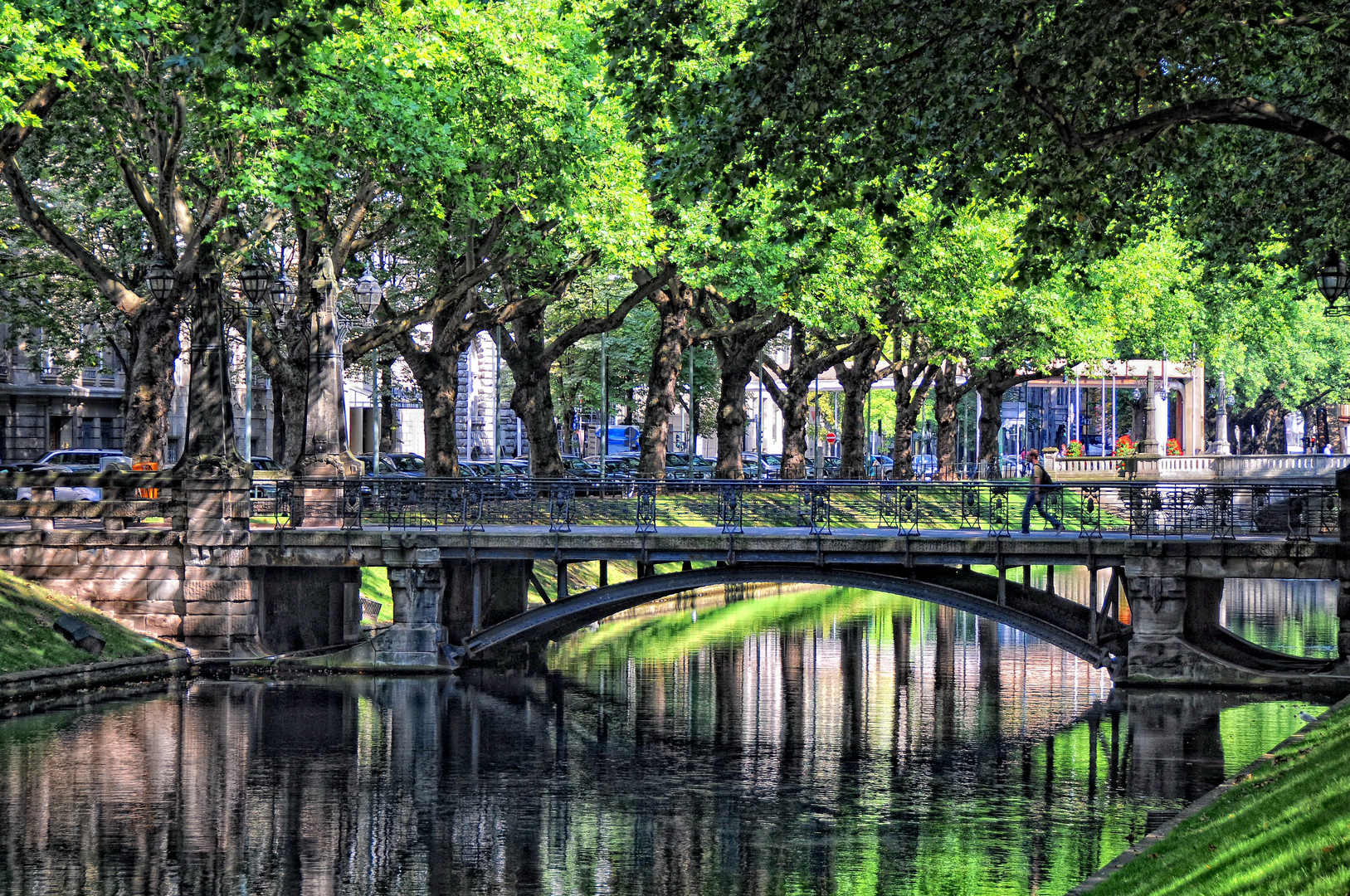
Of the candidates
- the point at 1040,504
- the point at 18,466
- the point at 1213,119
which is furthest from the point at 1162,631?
the point at 18,466

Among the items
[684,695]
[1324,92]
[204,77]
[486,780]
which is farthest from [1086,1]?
[684,695]

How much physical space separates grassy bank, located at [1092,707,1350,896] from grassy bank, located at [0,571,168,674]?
2297cm

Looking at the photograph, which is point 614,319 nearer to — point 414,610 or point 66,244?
point 414,610

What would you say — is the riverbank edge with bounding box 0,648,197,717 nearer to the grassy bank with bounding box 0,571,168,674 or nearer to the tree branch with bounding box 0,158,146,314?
the grassy bank with bounding box 0,571,168,674

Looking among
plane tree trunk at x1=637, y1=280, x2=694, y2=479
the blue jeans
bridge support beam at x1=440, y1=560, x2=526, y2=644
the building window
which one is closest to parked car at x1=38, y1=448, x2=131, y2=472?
the building window

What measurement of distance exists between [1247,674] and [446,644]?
55.5 ft

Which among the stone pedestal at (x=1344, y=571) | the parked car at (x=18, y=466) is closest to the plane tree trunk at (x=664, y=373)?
the stone pedestal at (x=1344, y=571)

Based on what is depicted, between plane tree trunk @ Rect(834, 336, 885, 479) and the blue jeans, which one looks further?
plane tree trunk @ Rect(834, 336, 885, 479)

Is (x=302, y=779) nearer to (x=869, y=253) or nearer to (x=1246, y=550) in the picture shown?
(x=1246, y=550)

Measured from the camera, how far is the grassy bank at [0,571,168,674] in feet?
103

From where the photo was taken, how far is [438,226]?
41.1 metres

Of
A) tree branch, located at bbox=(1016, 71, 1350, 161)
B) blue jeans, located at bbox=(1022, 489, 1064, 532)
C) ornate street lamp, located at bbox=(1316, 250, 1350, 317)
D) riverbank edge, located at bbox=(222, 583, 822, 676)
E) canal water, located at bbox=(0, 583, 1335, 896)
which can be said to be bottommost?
canal water, located at bbox=(0, 583, 1335, 896)

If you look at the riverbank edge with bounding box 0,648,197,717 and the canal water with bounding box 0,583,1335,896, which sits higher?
the riverbank edge with bounding box 0,648,197,717

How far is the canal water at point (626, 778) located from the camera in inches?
781
